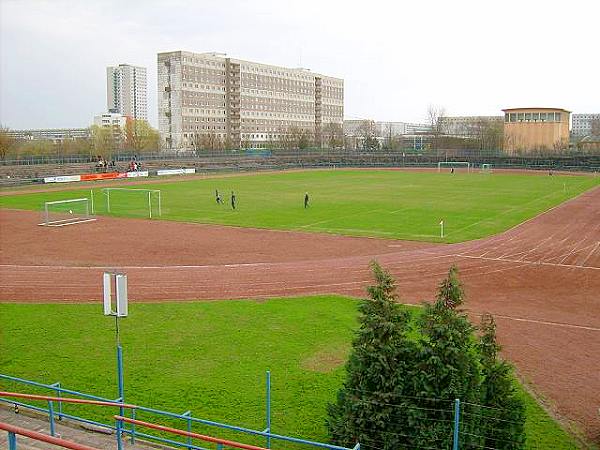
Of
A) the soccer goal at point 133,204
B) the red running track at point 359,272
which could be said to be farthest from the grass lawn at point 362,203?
the red running track at point 359,272

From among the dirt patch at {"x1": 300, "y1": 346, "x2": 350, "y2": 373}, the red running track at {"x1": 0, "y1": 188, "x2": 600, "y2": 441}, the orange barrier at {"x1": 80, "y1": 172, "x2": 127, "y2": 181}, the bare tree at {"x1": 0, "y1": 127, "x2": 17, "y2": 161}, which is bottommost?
the dirt patch at {"x1": 300, "y1": 346, "x2": 350, "y2": 373}

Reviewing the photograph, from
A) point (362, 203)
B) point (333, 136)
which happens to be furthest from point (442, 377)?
point (333, 136)

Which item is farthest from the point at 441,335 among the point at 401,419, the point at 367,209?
the point at 367,209

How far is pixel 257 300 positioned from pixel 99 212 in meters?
31.9

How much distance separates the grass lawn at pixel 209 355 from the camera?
14805 millimetres

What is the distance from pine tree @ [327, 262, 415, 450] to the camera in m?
11.2

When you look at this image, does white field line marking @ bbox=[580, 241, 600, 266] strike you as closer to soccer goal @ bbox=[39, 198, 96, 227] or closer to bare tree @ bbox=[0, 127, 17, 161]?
soccer goal @ bbox=[39, 198, 96, 227]

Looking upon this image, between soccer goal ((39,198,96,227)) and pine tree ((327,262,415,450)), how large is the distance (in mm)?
37328

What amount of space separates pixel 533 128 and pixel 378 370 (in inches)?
5785

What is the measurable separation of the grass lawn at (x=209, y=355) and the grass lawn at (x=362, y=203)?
60.0ft

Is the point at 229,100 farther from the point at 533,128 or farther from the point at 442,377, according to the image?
the point at 442,377

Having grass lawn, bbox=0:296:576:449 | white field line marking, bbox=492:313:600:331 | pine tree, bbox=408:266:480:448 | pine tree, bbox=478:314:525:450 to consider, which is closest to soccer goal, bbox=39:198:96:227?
grass lawn, bbox=0:296:576:449

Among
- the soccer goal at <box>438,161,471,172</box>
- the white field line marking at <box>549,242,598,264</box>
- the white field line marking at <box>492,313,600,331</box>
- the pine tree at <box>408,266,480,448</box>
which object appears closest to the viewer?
the pine tree at <box>408,266,480,448</box>

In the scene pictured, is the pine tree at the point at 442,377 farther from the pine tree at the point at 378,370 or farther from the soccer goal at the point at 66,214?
the soccer goal at the point at 66,214
